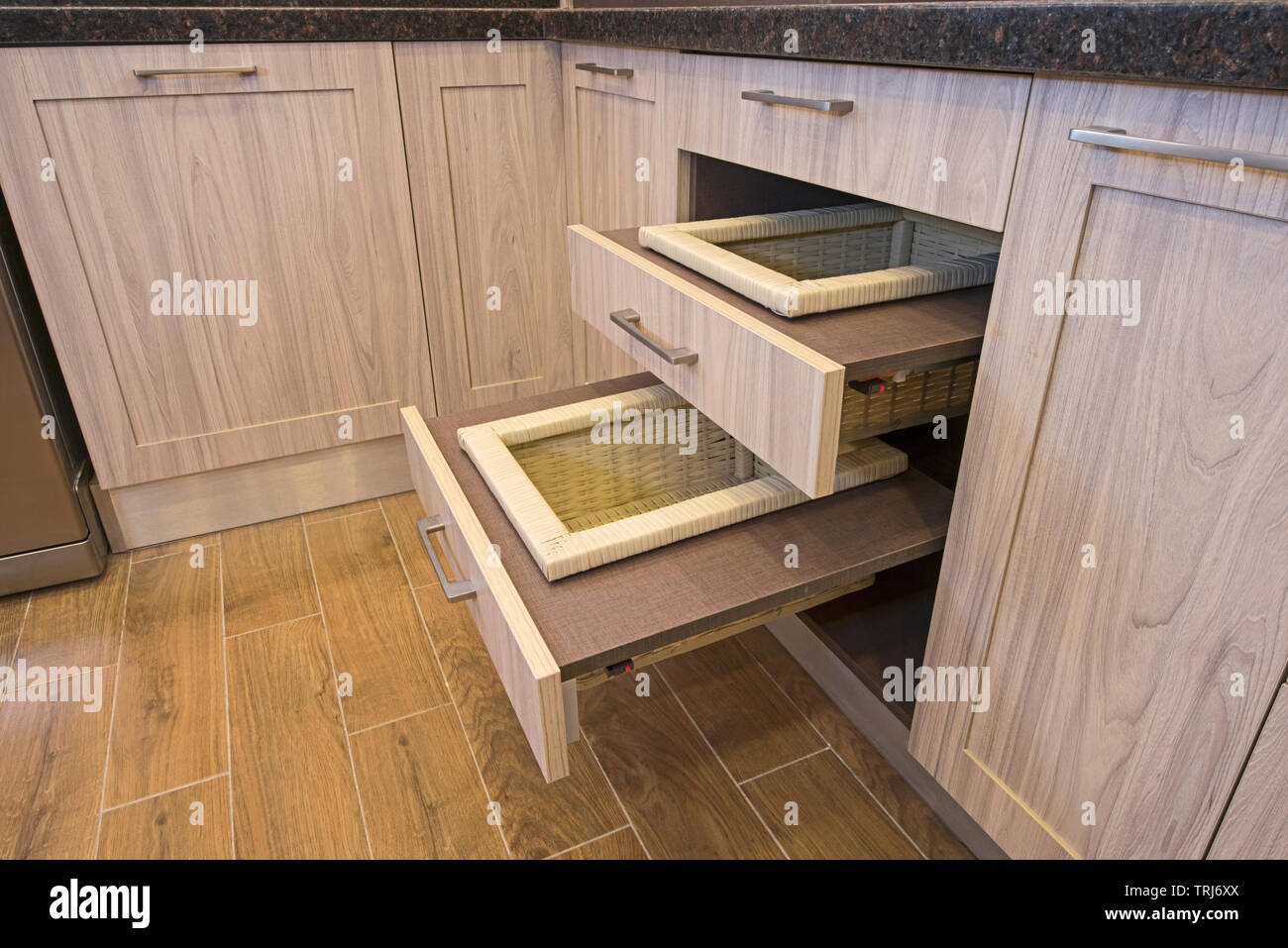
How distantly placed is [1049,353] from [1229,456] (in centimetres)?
15

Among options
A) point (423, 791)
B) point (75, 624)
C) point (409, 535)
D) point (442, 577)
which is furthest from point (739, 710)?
point (75, 624)

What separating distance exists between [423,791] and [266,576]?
0.64 metres

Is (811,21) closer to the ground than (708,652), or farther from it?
farther from it

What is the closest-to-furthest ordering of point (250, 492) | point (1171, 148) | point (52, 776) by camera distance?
point (1171, 148)
point (52, 776)
point (250, 492)

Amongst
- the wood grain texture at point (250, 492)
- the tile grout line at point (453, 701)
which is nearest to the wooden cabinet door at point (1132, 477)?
the tile grout line at point (453, 701)

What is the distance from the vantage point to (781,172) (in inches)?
37.1

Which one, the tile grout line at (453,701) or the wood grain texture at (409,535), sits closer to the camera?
the tile grout line at (453,701)

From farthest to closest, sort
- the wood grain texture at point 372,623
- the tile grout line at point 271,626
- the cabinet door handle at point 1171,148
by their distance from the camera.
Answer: the tile grout line at point 271,626
the wood grain texture at point 372,623
the cabinet door handle at point 1171,148

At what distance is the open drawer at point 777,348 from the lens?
69 cm

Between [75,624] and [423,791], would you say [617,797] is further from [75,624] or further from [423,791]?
[75,624]

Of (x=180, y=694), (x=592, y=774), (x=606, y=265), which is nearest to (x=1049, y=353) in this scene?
(x=606, y=265)

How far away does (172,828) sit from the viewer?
3.42 feet

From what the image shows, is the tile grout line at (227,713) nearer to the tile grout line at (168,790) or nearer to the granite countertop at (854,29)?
the tile grout line at (168,790)
